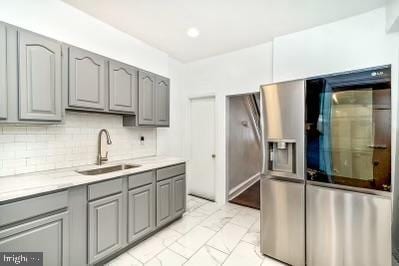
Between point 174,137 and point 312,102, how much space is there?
8.61ft

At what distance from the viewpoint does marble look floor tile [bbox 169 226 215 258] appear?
2.23 m

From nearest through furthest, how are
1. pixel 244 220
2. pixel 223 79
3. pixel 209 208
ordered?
pixel 244 220 → pixel 209 208 → pixel 223 79

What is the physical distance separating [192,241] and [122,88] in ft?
7.05

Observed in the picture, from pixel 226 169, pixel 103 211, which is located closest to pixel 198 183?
pixel 226 169

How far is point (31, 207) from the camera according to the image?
144 centimetres

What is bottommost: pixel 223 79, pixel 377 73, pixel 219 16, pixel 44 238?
pixel 44 238

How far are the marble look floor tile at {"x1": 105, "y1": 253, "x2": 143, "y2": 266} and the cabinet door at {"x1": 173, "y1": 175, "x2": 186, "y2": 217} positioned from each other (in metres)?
0.86

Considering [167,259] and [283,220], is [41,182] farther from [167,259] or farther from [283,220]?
[283,220]

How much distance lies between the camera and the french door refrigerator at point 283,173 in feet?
6.24

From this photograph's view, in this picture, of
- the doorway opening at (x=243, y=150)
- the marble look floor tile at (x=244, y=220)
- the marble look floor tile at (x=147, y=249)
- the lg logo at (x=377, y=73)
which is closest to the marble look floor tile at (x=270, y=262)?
the marble look floor tile at (x=244, y=220)

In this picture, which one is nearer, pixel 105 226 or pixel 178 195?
pixel 105 226

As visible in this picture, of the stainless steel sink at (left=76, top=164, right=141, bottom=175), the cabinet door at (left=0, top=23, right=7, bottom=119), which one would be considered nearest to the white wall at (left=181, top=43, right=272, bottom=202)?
the stainless steel sink at (left=76, top=164, right=141, bottom=175)

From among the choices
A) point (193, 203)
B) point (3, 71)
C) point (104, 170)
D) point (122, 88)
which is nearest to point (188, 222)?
point (193, 203)

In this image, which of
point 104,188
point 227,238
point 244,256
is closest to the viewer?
point 104,188
